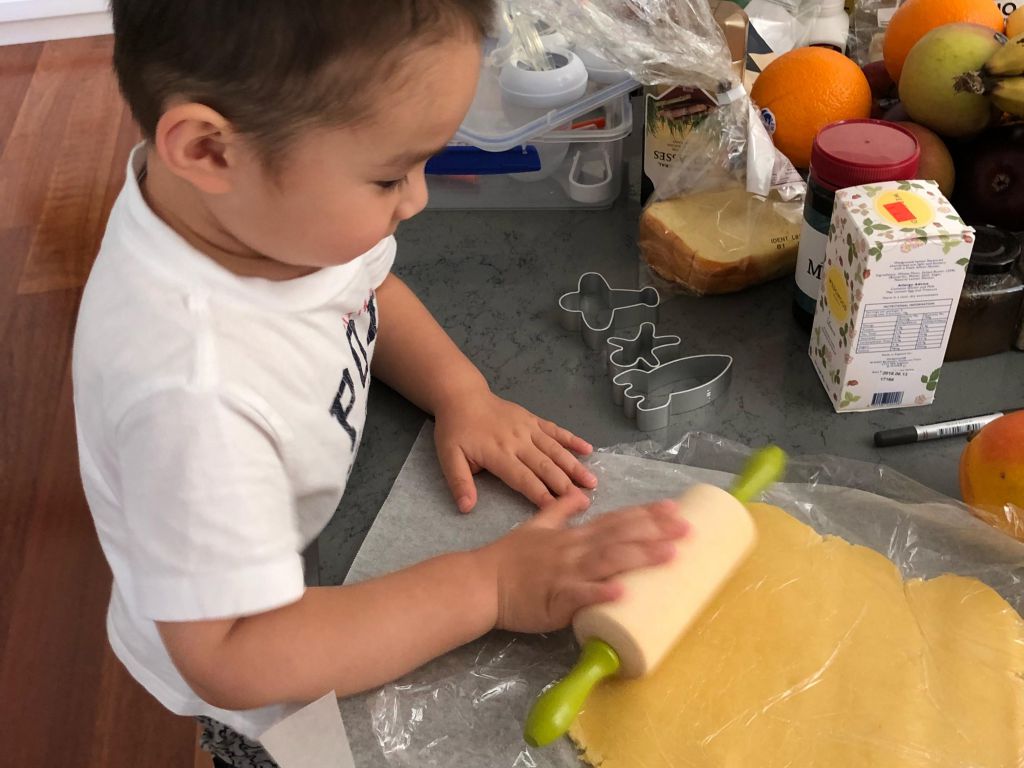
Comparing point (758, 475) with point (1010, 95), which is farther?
point (1010, 95)

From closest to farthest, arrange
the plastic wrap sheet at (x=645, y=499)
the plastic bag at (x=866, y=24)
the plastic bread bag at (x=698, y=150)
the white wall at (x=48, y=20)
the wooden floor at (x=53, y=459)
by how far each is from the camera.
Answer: the plastic wrap sheet at (x=645, y=499)
the plastic bread bag at (x=698, y=150)
the plastic bag at (x=866, y=24)
the wooden floor at (x=53, y=459)
the white wall at (x=48, y=20)

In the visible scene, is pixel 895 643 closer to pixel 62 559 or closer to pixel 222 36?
pixel 222 36

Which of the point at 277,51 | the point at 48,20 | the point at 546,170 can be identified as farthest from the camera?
the point at 48,20

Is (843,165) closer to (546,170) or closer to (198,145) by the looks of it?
(546,170)

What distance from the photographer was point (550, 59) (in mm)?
946

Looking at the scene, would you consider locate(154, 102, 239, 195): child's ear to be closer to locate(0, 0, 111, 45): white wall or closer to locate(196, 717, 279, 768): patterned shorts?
locate(196, 717, 279, 768): patterned shorts

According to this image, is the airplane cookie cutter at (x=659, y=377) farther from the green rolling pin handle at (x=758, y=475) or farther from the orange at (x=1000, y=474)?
the orange at (x=1000, y=474)

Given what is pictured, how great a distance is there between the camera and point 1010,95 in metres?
0.78

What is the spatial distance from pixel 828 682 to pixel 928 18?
0.66m

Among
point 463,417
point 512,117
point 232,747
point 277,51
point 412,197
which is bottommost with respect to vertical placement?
point 232,747

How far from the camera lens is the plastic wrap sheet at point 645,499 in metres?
0.56

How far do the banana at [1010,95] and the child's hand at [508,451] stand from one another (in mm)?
465

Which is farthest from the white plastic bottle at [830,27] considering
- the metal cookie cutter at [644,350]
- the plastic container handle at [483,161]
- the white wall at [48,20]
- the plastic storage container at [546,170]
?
the white wall at [48,20]

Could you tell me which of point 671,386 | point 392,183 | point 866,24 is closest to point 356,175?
point 392,183
